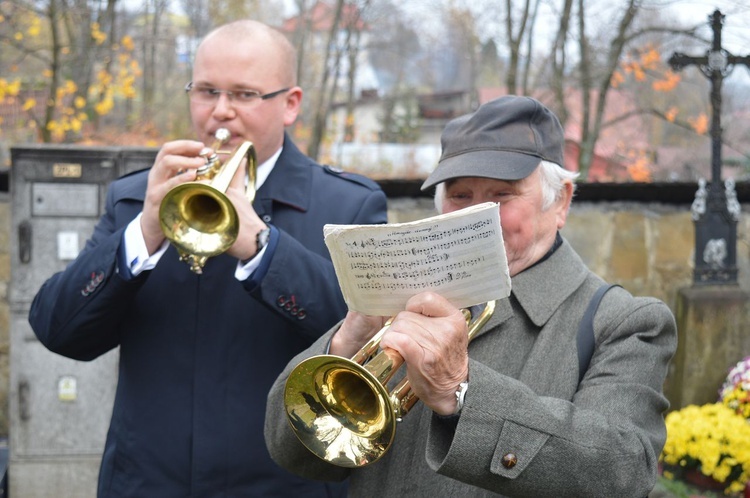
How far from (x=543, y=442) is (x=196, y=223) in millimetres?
1118

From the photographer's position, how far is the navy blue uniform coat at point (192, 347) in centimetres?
234

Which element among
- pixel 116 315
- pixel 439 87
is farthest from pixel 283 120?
pixel 439 87

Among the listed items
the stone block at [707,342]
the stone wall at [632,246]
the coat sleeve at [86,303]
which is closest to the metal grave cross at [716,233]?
the stone block at [707,342]

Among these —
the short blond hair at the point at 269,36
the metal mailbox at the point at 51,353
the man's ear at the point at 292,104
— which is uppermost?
the short blond hair at the point at 269,36

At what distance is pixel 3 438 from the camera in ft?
16.4

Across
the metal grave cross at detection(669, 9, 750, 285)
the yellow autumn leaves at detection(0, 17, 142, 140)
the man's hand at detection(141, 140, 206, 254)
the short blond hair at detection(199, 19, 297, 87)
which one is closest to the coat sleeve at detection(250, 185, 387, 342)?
the man's hand at detection(141, 140, 206, 254)

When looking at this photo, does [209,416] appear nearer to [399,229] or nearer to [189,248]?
[189,248]

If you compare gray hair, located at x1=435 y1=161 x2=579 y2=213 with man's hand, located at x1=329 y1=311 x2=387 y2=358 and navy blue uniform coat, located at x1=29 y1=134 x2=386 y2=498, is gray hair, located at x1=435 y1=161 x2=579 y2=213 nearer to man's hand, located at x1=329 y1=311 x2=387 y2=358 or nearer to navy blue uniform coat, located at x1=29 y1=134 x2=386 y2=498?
man's hand, located at x1=329 y1=311 x2=387 y2=358

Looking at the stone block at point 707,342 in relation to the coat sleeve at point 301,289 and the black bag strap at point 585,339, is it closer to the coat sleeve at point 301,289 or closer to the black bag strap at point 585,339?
the coat sleeve at point 301,289

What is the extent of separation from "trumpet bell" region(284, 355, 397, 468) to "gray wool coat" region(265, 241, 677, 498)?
0.38 ft

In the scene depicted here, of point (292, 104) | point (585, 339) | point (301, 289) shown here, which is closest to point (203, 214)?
point (301, 289)

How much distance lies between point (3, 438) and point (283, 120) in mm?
3262

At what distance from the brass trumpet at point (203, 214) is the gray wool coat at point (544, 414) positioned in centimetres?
46

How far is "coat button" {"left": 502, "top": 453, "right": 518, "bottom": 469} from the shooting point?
66.1 inches
